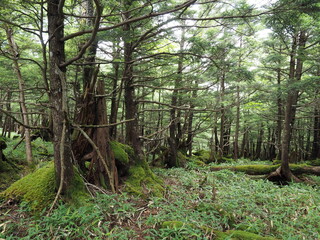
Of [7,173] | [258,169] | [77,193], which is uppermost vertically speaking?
[77,193]

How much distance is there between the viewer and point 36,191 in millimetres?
3738

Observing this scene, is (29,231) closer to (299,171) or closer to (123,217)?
(123,217)

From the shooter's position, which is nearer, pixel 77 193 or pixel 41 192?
pixel 41 192

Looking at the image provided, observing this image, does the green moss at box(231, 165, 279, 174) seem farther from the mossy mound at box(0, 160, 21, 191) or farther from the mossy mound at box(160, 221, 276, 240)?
the mossy mound at box(0, 160, 21, 191)

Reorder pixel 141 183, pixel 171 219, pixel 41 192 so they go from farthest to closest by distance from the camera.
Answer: pixel 141 183 → pixel 171 219 → pixel 41 192

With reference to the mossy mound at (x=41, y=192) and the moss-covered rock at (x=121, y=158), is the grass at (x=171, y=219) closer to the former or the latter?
the mossy mound at (x=41, y=192)

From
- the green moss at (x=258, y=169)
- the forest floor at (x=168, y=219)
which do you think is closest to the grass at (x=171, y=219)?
the forest floor at (x=168, y=219)

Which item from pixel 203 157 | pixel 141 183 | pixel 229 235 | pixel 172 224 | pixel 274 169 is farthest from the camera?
pixel 203 157

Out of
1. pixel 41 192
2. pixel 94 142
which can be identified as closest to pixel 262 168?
pixel 94 142

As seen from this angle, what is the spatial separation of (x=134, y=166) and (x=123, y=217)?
2.88 metres

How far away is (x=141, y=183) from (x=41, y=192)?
9.38 feet

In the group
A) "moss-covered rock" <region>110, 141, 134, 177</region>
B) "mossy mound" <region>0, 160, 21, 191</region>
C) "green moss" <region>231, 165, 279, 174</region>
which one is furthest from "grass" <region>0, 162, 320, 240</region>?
"green moss" <region>231, 165, 279, 174</region>

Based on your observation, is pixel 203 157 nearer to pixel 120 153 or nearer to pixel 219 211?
pixel 120 153

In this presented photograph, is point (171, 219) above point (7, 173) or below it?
above
